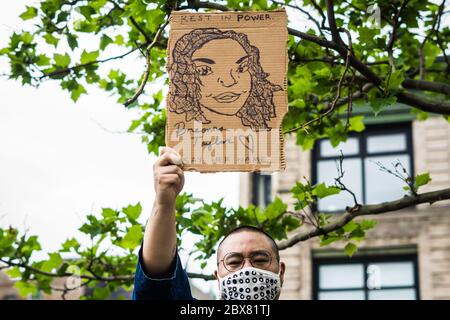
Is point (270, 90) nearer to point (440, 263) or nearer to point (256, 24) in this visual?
point (256, 24)

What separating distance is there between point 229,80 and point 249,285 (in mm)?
968

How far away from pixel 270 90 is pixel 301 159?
15.1 m

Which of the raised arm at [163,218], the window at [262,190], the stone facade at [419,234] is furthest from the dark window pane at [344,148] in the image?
the raised arm at [163,218]

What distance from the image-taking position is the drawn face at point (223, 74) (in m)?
3.86

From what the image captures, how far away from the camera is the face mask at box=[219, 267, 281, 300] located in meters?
4.08

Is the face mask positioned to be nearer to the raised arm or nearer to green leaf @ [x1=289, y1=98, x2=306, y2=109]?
the raised arm

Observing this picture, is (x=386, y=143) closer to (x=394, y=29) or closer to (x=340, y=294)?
(x=340, y=294)

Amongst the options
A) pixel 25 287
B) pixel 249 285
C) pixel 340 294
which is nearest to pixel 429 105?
pixel 249 285

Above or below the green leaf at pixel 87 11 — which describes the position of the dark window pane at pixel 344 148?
above

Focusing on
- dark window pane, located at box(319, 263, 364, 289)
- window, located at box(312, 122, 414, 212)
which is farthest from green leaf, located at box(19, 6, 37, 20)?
dark window pane, located at box(319, 263, 364, 289)

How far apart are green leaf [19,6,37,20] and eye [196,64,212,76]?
374 centimetres

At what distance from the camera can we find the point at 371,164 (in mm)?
17922

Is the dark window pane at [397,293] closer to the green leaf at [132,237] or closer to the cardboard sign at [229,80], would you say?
the green leaf at [132,237]

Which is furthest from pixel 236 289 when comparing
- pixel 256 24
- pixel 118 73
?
pixel 118 73
